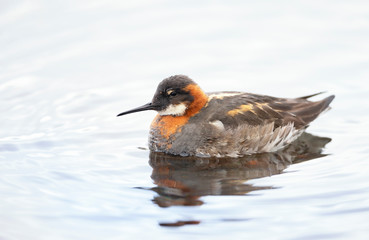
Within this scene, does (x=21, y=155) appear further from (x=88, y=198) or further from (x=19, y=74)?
(x=19, y=74)

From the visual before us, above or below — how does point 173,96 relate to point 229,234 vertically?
above

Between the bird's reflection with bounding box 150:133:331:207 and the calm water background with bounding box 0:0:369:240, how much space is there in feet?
0.64

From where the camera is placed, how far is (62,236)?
8930mm

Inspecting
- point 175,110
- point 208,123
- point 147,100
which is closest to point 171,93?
point 175,110

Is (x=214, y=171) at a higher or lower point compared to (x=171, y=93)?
lower

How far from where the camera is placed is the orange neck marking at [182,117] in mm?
12227

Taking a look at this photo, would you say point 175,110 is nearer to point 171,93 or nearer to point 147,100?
point 171,93

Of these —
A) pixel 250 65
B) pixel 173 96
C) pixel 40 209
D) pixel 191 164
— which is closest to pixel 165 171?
pixel 191 164

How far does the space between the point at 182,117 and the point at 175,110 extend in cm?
19

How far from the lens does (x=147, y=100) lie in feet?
45.9

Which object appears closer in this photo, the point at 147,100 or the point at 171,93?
the point at 171,93

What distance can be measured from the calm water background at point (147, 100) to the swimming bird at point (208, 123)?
0.67 metres

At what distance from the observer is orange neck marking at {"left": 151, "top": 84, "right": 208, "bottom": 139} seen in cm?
1223

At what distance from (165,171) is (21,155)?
101 inches
